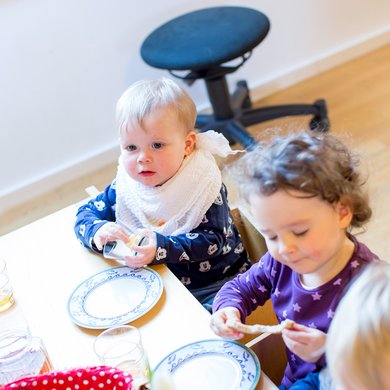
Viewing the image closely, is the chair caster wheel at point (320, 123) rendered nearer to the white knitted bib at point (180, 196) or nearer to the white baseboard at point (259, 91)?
the white baseboard at point (259, 91)

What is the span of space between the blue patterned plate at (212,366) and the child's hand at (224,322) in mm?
16

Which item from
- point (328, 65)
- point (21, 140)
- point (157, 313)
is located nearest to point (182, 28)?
point (21, 140)

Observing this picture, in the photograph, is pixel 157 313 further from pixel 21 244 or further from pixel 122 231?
pixel 21 244

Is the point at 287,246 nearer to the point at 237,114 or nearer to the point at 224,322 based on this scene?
the point at 224,322

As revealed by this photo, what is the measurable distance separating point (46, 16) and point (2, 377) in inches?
80.6

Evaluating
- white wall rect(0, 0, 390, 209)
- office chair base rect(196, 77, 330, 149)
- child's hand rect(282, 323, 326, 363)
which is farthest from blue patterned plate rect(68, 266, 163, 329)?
white wall rect(0, 0, 390, 209)

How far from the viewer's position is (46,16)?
2744mm

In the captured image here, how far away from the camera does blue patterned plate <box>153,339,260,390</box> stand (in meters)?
1.00

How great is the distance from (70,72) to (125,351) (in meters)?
2.06

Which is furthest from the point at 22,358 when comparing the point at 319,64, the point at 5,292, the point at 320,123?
the point at 319,64

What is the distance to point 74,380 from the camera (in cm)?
96

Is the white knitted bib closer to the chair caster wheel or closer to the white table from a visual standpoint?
the white table

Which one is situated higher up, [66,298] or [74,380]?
[74,380]

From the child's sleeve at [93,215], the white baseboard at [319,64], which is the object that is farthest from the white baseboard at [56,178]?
the child's sleeve at [93,215]
